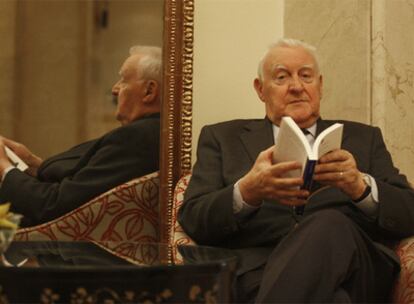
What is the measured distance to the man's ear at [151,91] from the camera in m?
3.08

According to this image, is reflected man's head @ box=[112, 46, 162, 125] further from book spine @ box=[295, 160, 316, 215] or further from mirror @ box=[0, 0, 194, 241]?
book spine @ box=[295, 160, 316, 215]

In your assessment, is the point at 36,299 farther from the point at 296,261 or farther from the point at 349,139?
the point at 349,139

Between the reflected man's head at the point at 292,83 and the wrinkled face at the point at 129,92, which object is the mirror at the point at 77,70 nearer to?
the wrinkled face at the point at 129,92

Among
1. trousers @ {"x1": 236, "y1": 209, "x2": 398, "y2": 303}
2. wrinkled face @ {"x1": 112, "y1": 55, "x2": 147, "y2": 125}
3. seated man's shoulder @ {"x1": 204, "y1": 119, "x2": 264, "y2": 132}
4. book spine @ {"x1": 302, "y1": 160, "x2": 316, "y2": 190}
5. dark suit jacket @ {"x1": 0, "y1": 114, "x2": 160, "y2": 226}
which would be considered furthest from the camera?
wrinkled face @ {"x1": 112, "y1": 55, "x2": 147, "y2": 125}

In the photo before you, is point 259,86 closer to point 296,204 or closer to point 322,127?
point 322,127

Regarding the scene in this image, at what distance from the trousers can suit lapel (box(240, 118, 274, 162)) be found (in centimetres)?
63

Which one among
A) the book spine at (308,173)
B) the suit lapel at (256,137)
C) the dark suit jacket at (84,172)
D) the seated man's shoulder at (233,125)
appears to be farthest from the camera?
the dark suit jacket at (84,172)

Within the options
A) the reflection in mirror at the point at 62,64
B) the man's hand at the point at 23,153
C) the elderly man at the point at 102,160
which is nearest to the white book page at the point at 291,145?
the elderly man at the point at 102,160

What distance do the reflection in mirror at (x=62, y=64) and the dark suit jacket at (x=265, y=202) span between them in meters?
0.59

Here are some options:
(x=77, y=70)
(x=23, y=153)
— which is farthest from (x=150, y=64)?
(x=23, y=153)

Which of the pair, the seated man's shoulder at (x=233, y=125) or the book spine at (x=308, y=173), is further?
the seated man's shoulder at (x=233, y=125)

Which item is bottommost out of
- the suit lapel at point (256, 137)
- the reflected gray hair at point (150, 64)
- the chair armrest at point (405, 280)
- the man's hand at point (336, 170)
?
the chair armrest at point (405, 280)

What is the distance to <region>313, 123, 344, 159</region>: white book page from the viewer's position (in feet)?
7.00

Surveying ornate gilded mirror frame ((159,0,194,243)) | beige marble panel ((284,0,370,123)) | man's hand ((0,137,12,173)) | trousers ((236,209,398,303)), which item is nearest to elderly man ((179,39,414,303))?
trousers ((236,209,398,303))
